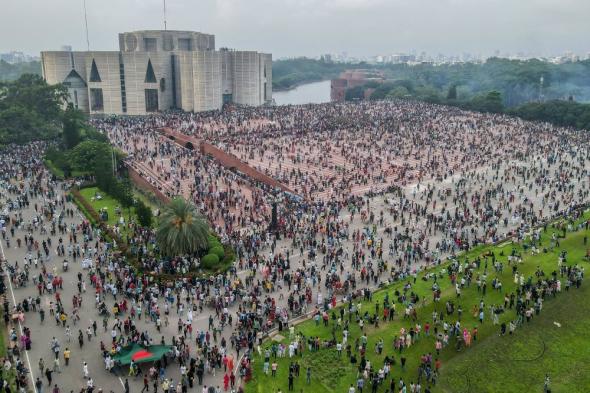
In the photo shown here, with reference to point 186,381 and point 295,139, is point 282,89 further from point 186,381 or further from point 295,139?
point 186,381

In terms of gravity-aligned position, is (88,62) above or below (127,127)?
above

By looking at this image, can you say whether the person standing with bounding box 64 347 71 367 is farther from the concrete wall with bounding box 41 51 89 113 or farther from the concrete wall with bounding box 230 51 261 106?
the concrete wall with bounding box 230 51 261 106

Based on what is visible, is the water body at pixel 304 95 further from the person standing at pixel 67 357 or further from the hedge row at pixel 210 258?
the person standing at pixel 67 357

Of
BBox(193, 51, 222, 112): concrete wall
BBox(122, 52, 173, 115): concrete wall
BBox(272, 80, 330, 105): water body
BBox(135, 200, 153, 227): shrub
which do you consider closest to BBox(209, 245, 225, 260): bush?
BBox(135, 200, 153, 227): shrub

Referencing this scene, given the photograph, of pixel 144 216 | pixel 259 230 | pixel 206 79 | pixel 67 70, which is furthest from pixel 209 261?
pixel 67 70

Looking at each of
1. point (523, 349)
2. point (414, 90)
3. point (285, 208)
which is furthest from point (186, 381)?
point (414, 90)

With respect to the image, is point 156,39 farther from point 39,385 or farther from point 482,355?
point 482,355

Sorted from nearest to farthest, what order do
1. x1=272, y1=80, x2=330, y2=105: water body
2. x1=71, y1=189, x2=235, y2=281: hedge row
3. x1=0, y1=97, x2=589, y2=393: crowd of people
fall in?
x1=0, y1=97, x2=589, y2=393: crowd of people → x1=71, y1=189, x2=235, y2=281: hedge row → x1=272, y1=80, x2=330, y2=105: water body
